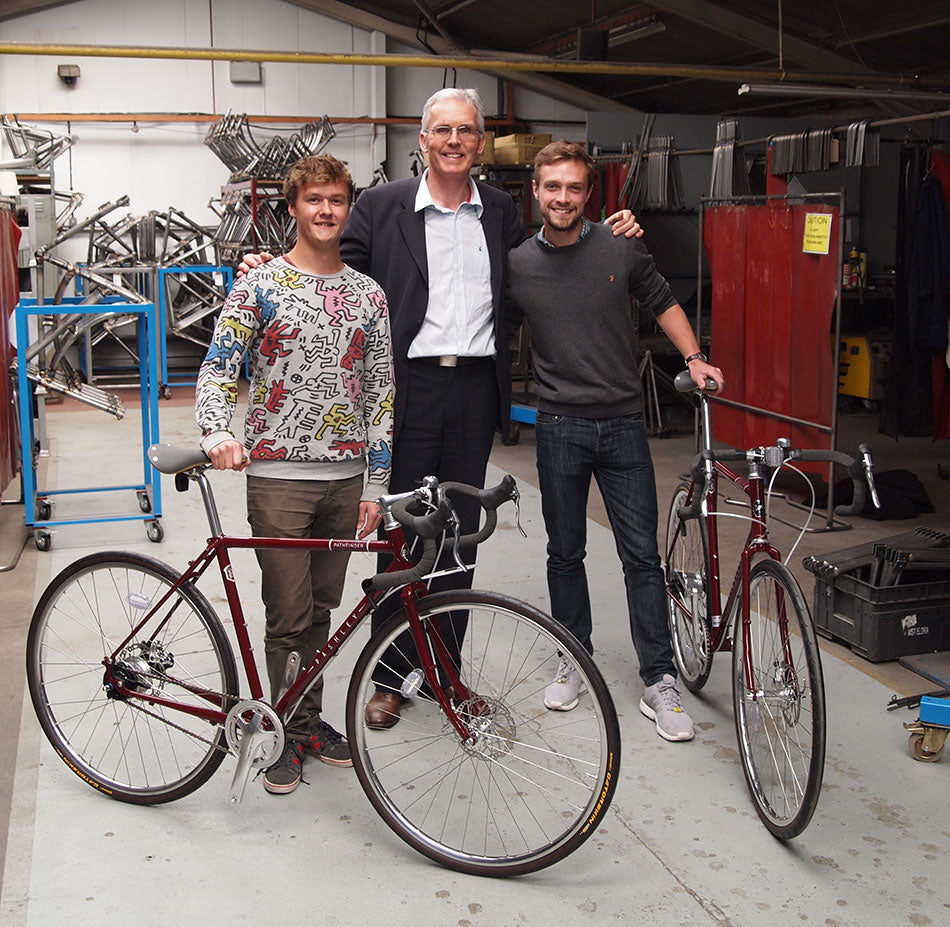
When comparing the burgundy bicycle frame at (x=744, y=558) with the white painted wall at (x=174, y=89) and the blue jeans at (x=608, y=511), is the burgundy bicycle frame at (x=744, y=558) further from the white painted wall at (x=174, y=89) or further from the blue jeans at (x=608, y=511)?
the white painted wall at (x=174, y=89)

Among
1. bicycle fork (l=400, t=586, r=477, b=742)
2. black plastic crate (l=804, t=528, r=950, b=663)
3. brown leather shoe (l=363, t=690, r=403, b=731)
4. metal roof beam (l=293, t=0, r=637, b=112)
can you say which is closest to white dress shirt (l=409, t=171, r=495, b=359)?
bicycle fork (l=400, t=586, r=477, b=742)

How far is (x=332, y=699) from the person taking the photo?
318 cm

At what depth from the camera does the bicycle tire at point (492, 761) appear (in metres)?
2.18

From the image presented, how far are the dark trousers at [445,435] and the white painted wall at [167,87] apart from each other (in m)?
9.39

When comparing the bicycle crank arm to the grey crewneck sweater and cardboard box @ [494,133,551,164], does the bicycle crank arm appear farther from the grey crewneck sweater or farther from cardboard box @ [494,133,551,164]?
cardboard box @ [494,133,551,164]

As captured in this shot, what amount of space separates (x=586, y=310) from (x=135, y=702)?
1.48 m

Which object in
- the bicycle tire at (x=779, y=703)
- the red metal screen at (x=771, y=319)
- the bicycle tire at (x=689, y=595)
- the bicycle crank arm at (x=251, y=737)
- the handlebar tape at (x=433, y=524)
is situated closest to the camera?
the handlebar tape at (x=433, y=524)

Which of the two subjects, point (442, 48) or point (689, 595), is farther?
point (442, 48)

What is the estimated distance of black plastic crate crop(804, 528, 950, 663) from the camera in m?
3.44

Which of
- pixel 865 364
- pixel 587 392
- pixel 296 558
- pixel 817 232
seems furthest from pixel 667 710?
pixel 865 364

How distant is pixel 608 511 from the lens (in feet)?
9.87

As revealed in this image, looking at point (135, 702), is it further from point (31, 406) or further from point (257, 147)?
point (257, 147)

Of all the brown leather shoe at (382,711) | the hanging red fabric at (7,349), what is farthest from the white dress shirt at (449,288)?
the hanging red fabric at (7,349)

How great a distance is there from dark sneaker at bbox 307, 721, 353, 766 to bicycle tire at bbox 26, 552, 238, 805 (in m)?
0.26
